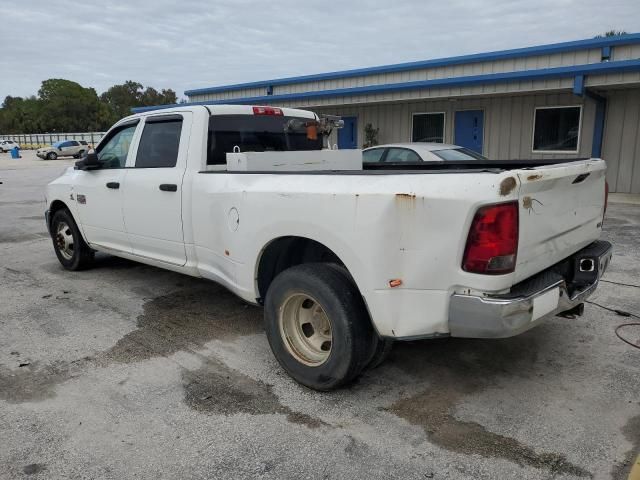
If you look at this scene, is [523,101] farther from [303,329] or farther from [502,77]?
[303,329]

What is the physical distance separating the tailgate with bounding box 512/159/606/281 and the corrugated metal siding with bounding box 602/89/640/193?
404 inches

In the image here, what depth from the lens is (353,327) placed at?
3.18 meters

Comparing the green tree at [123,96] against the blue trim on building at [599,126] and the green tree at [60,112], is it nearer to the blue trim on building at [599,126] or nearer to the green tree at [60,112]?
the green tree at [60,112]

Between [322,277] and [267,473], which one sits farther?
[322,277]

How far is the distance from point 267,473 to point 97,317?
2.93m

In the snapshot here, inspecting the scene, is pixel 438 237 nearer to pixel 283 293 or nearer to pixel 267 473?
pixel 283 293

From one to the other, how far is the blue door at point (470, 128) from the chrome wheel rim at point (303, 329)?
1233 centimetres

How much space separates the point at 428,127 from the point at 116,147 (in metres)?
11.8

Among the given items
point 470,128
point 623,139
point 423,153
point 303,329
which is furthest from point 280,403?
point 470,128

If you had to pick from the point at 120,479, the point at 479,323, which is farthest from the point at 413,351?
the point at 120,479

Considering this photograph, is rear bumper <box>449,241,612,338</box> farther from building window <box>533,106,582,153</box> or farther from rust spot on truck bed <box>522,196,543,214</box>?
building window <box>533,106,582,153</box>

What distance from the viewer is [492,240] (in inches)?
108

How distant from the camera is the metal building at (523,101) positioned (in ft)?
39.0

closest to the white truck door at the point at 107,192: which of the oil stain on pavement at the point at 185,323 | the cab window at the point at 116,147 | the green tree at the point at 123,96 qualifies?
the cab window at the point at 116,147
